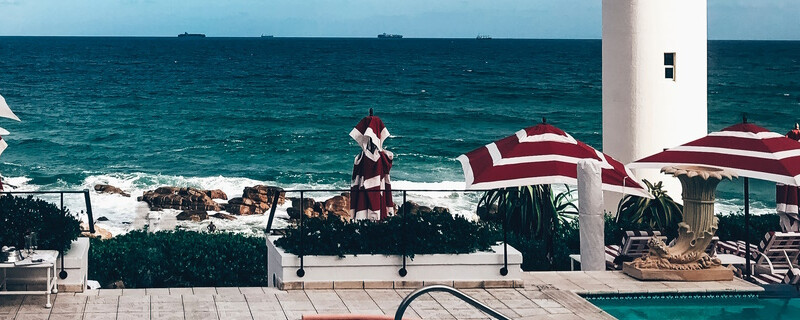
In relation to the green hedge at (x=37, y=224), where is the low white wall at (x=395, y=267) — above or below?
below

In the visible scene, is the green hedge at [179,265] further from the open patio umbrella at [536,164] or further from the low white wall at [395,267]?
the open patio umbrella at [536,164]

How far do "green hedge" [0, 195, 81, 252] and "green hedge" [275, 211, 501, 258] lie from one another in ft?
7.90

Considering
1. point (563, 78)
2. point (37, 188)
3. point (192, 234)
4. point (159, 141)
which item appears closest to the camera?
point (192, 234)

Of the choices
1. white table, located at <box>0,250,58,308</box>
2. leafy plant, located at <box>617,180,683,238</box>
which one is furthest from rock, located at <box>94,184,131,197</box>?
white table, located at <box>0,250,58,308</box>

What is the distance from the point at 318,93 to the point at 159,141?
2142 cm

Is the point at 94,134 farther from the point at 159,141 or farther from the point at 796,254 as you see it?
the point at 796,254

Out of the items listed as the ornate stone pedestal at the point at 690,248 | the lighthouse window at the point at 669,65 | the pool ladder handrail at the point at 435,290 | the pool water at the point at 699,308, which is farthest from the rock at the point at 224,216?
the pool ladder handrail at the point at 435,290

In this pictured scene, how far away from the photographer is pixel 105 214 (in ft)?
116

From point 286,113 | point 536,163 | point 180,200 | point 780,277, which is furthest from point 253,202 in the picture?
point 286,113

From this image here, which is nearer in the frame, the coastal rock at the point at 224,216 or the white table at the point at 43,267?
the white table at the point at 43,267

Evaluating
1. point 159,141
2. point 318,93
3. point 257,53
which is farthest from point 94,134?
point 257,53

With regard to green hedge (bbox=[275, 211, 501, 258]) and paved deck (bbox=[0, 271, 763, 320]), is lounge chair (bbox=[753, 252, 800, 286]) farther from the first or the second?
green hedge (bbox=[275, 211, 501, 258])

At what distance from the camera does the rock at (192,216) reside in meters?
33.4

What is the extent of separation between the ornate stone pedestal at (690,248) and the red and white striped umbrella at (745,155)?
194 mm
